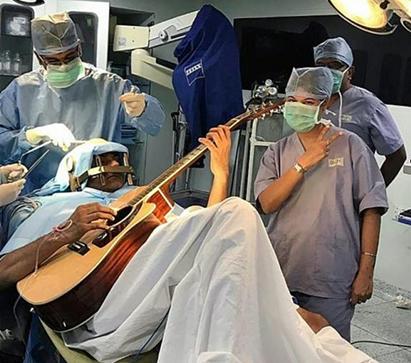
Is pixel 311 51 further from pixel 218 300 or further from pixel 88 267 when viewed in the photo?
pixel 218 300

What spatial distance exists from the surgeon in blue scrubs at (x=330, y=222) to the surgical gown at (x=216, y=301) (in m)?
0.50

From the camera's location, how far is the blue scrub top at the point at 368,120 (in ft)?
8.05

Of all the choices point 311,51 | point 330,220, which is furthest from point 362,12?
point 311,51

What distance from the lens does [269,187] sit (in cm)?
180

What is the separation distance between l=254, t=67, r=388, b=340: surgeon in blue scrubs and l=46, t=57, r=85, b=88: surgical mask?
107 cm

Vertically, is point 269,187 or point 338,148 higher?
point 338,148

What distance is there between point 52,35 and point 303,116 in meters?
1.11

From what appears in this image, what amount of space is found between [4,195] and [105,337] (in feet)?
2.80

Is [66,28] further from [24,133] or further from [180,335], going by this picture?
[180,335]

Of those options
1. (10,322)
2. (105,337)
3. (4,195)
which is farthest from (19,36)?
(105,337)

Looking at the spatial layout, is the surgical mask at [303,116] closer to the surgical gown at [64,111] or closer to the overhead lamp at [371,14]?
the overhead lamp at [371,14]

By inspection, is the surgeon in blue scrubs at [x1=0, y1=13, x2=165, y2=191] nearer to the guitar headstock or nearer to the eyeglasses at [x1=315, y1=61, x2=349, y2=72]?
the guitar headstock

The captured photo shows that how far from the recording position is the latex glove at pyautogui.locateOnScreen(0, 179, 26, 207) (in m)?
1.93

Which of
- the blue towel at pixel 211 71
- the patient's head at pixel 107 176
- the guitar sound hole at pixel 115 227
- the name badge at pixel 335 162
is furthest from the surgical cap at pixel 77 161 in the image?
the name badge at pixel 335 162
